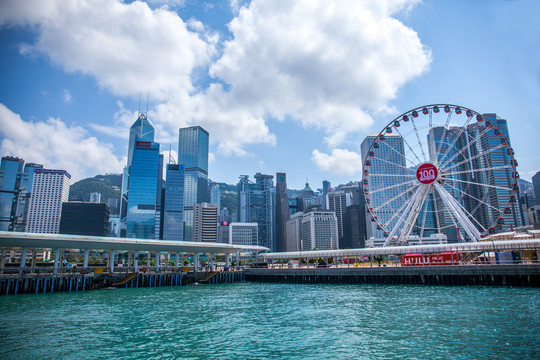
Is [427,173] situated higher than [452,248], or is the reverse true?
[427,173]

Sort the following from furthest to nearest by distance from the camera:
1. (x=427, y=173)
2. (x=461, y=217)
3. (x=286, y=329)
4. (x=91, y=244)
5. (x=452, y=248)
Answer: (x=427, y=173)
(x=91, y=244)
(x=461, y=217)
(x=452, y=248)
(x=286, y=329)

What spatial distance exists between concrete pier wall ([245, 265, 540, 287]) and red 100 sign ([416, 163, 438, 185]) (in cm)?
1814

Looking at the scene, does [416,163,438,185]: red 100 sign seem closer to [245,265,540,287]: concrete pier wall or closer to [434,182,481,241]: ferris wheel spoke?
[434,182,481,241]: ferris wheel spoke

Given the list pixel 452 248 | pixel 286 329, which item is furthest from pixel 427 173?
pixel 286 329

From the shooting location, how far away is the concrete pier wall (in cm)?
5009

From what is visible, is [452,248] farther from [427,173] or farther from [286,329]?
[286,329]

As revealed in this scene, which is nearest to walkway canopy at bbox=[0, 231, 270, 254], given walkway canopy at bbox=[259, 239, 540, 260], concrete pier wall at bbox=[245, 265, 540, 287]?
concrete pier wall at bbox=[245, 265, 540, 287]

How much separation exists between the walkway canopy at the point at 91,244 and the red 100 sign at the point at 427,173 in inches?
1765

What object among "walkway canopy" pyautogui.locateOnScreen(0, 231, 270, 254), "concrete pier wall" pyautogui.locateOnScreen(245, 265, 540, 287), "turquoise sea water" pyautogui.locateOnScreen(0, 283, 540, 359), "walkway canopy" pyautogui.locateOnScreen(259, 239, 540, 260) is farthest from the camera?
"walkway canopy" pyautogui.locateOnScreen(0, 231, 270, 254)

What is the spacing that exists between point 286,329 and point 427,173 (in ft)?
169

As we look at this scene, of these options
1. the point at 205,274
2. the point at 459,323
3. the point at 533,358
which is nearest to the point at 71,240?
the point at 205,274

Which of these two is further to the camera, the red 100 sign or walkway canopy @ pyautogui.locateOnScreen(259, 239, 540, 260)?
the red 100 sign

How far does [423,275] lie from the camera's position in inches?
2283

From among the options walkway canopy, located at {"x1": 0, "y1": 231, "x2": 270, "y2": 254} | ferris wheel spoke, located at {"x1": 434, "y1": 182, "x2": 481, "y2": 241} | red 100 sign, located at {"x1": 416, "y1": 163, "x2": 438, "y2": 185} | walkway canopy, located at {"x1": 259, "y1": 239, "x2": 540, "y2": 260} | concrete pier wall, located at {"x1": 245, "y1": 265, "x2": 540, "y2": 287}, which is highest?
red 100 sign, located at {"x1": 416, "y1": 163, "x2": 438, "y2": 185}
